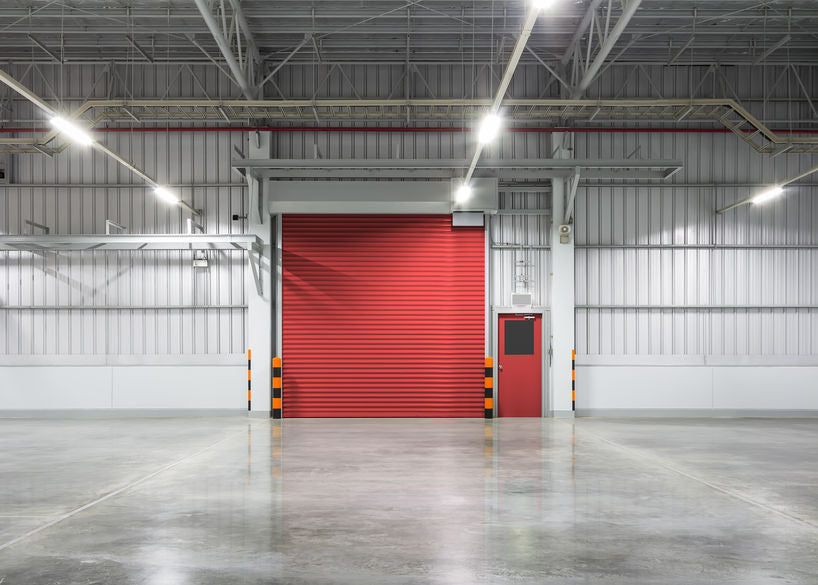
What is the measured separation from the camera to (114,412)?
615 inches

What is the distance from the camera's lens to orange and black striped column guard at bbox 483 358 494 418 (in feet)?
49.7

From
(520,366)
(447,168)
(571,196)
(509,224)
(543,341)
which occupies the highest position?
(447,168)

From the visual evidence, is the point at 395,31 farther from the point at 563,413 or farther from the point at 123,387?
the point at 123,387

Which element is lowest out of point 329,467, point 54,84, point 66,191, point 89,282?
point 329,467

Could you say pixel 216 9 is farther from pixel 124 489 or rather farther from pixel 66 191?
pixel 124 489

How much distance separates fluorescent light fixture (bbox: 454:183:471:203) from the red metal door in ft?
Result: 11.0

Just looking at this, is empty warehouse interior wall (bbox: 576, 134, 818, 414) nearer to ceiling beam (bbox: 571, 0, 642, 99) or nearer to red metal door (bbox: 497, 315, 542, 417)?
red metal door (bbox: 497, 315, 542, 417)

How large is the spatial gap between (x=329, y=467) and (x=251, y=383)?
6.53 metres

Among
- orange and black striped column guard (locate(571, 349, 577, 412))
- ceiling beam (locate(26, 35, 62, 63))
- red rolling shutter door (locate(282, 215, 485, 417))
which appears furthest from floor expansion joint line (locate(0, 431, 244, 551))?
ceiling beam (locate(26, 35, 62, 63))

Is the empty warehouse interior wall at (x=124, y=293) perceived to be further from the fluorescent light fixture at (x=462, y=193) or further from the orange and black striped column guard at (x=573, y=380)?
the orange and black striped column guard at (x=573, y=380)

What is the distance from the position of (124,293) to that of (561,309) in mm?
10782

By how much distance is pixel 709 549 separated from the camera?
5766 mm

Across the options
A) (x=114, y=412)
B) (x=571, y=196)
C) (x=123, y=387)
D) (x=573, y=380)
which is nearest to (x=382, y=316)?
(x=573, y=380)

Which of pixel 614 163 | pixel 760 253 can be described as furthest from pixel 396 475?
pixel 760 253
